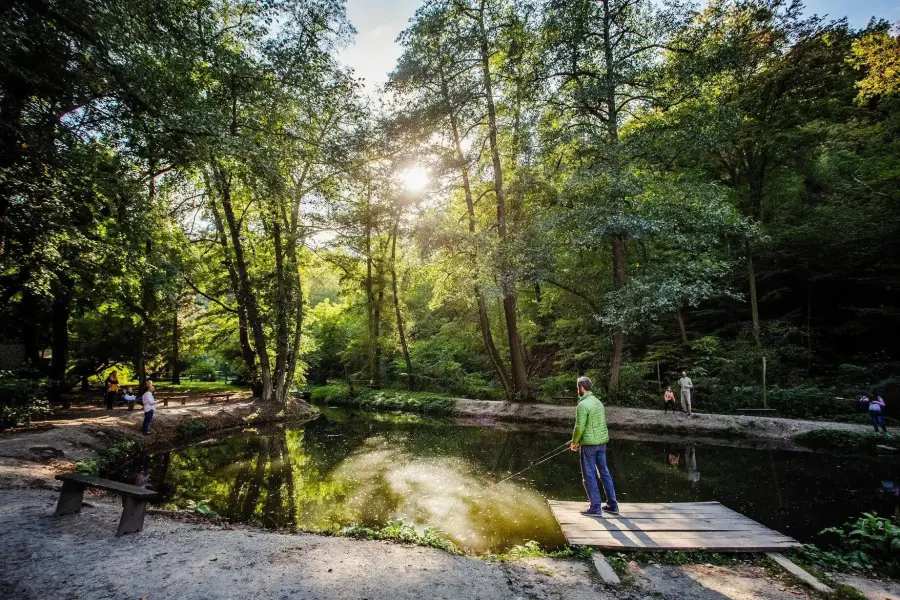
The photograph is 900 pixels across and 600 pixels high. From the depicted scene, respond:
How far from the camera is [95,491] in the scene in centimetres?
762

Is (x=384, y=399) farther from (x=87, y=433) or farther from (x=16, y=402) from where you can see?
(x=16, y=402)

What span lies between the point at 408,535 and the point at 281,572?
6.63 ft

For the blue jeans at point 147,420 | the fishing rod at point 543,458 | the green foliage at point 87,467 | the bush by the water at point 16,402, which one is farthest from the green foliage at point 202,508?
the bush by the water at point 16,402

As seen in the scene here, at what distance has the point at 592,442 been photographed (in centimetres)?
590

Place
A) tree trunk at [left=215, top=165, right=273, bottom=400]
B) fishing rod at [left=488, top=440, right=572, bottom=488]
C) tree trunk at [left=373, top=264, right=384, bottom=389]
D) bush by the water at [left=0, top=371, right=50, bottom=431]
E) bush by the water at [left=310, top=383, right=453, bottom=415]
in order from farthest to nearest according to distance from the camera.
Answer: tree trunk at [left=373, top=264, right=384, bottom=389] < bush by the water at [left=310, top=383, right=453, bottom=415] < tree trunk at [left=215, top=165, right=273, bottom=400] < bush by the water at [left=0, top=371, right=50, bottom=431] < fishing rod at [left=488, top=440, right=572, bottom=488]

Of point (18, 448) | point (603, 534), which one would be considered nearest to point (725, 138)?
point (603, 534)

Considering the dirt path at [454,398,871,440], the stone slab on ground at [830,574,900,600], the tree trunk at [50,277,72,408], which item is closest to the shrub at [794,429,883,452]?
the dirt path at [454,398,871,440]

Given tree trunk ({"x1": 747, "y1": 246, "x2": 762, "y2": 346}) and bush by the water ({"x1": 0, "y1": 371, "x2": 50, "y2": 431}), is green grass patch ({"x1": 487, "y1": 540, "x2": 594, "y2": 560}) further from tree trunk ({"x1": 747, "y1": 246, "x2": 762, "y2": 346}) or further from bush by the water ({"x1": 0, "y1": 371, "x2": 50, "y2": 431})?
tree trunk ({"x1": 747, "y1": 246, "x2": 762, "y2": 346})

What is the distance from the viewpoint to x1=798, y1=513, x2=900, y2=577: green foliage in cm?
464

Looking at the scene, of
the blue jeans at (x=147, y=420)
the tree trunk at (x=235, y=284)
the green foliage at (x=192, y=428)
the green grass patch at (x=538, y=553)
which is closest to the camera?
the green grass patch at (x=538, y=553)

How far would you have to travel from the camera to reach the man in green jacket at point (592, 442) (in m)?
5.88

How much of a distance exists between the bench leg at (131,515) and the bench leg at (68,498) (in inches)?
45.6

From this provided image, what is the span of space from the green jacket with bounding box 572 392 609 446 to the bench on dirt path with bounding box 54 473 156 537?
223 inches

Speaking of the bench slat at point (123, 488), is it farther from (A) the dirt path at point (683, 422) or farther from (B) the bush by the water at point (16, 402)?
(A) the dirt path at point (683, 422)
